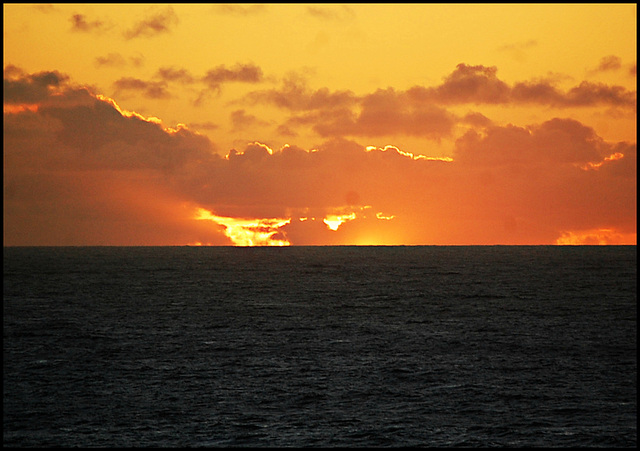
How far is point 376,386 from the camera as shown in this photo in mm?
55344

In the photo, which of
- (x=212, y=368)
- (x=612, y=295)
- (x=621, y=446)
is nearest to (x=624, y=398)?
(x=621, y=446)

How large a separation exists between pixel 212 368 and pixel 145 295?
75.7 meters

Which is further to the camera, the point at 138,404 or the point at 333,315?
the point at 333,315

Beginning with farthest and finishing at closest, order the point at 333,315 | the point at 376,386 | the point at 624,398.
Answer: the point at 333,315
the point at 376,386
the point at 624,398

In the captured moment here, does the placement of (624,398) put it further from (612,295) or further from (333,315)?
(612,295)

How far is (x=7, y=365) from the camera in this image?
61.7 m

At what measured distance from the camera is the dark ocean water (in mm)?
43906

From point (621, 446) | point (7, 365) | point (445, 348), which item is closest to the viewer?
point (621, 446)

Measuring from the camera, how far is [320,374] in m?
58.9

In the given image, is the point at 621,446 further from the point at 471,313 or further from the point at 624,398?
the point at 471,313

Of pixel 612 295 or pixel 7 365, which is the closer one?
pixel 7 365

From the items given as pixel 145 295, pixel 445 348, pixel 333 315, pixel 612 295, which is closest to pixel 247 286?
pixel 145 295

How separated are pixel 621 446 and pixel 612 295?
94.6 m

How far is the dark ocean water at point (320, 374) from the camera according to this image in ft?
144
